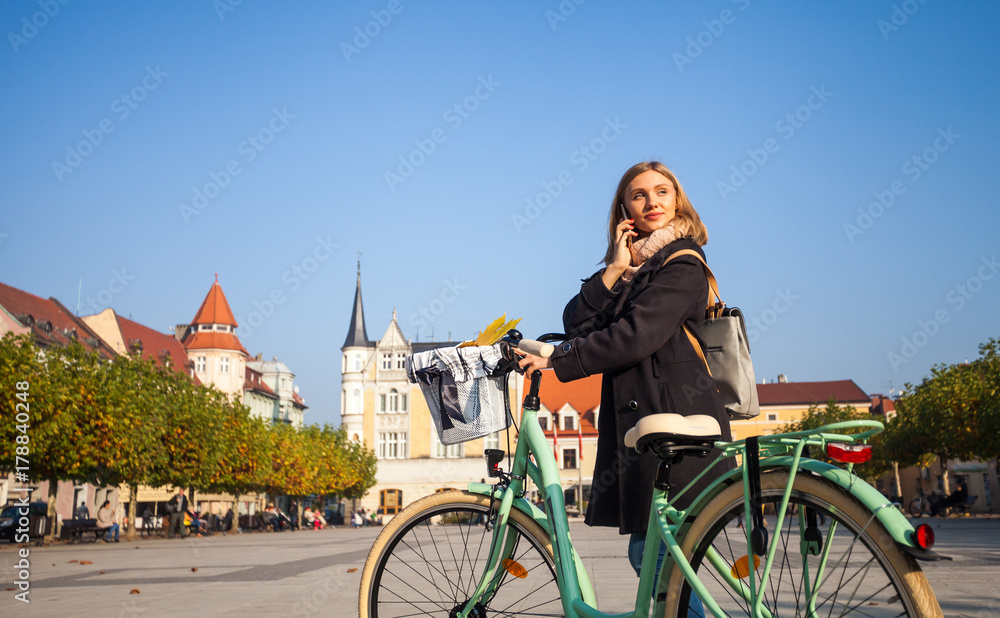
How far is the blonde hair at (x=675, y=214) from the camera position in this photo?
3284 mm

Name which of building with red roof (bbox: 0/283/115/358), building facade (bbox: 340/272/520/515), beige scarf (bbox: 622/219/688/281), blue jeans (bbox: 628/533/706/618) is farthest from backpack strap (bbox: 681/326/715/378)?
building facade (bbox: 340/272/520/515)

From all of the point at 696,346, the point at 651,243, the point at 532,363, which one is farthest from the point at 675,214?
the point at 532,363

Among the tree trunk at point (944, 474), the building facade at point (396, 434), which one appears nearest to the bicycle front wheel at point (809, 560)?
the tree trunk at point (944, 474)

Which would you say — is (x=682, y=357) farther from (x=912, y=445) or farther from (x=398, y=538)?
(x=912, y=445)

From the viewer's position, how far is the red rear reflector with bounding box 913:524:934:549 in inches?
77.9

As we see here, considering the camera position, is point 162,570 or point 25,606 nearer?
point 25,606

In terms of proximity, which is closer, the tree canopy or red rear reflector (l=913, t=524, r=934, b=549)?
red rear reflector (l=913, t=524, r=934, b=549)

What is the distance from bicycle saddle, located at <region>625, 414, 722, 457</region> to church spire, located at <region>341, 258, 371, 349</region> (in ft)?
251

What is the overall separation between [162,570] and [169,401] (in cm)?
2200

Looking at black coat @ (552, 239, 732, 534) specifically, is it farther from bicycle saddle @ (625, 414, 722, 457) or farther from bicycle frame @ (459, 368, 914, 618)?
bicycle saddle @ (625, 414, 722, 457)

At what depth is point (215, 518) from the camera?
139ft

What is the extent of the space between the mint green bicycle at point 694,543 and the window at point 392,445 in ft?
231

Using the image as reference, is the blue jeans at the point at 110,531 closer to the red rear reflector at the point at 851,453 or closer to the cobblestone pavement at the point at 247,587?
the cobblestone pavement at the point at 247,587

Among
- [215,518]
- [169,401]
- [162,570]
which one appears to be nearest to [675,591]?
[162,570]
